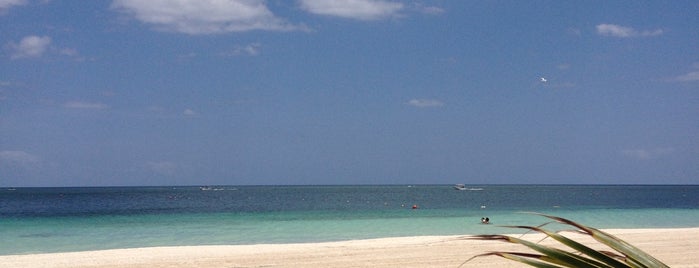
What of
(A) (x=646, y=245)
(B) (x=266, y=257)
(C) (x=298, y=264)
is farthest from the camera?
(A) (x=646, y=245)

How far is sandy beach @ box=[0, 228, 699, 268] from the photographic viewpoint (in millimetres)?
13023

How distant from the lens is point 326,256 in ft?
46.6

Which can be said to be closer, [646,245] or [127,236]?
[646,245]

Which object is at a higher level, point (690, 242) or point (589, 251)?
point (690, 242)

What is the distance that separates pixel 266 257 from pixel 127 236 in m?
12.0

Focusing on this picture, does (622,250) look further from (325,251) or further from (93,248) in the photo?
(93,248)

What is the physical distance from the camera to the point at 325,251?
15.2 m

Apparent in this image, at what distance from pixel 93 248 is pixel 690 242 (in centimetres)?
1566

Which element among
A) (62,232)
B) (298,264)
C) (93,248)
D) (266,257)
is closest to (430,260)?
(298,264)

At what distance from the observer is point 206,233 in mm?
25578

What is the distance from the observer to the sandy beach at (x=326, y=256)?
13.0 meters

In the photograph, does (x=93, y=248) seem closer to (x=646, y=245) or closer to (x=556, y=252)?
(x=646, y=245)

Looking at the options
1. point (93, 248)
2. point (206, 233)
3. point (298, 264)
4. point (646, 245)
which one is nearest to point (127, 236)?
point (206, 233)

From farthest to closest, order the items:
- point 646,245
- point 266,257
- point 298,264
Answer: point 646,245 < point 266,257 < point 298,264
